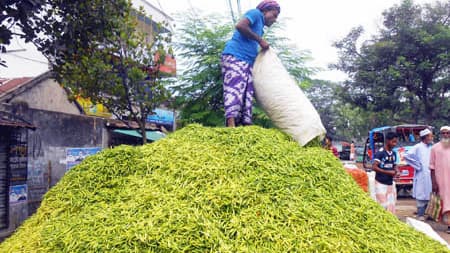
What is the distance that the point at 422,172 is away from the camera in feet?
20.9

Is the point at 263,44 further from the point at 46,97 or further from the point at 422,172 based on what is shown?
the point at 46,97

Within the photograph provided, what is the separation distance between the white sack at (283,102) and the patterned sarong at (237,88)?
0.10 metres

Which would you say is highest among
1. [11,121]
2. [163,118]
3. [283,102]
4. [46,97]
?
[46,97]

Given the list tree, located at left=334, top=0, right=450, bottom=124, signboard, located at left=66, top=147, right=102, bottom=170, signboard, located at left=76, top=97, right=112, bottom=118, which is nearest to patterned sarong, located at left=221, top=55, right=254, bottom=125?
signboard, located at left=66, top=147, right=102, bottom=170

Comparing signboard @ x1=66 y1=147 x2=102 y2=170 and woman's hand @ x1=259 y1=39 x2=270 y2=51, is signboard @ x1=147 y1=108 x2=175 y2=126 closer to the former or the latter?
signboard @ x1=66 y1=147 x2=102 y2=170

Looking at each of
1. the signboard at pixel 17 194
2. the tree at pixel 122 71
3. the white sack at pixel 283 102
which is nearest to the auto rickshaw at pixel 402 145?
the white sack at pixel 283 102

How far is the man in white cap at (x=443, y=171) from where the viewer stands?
5363mm

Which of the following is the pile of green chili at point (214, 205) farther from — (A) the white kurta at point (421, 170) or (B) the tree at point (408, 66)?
(B) the tree at point (408, 66)

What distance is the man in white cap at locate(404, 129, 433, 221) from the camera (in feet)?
20.6

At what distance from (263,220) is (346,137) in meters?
44.3

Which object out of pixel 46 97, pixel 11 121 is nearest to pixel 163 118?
pixel 46 97

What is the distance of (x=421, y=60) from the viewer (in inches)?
643

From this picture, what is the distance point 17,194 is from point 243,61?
6453 mm

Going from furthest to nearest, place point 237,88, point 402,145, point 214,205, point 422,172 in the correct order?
point 402,145 < point 422,172 < point 237,88 < point 214,205
